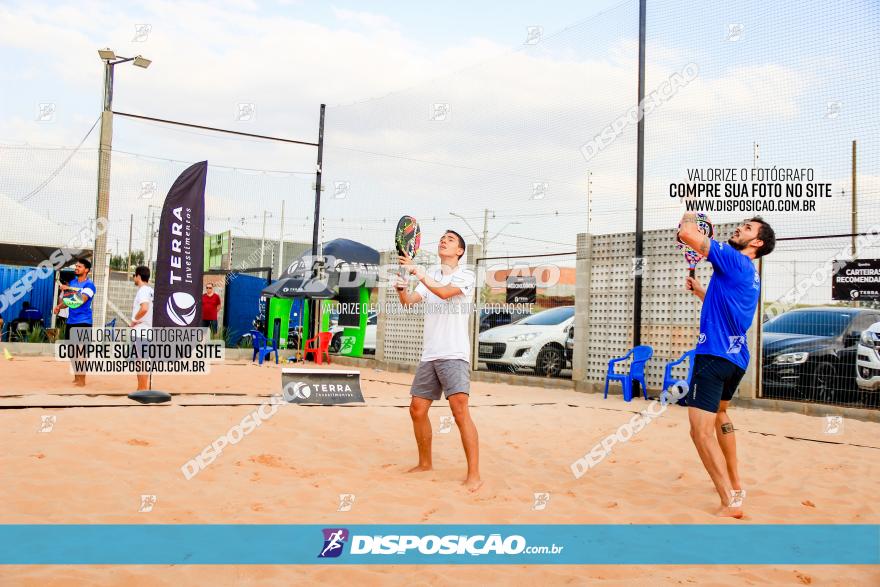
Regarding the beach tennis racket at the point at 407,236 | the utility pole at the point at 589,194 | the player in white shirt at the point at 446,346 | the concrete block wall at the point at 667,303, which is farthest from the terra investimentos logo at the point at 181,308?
the concrete block wall at the point at 667,303

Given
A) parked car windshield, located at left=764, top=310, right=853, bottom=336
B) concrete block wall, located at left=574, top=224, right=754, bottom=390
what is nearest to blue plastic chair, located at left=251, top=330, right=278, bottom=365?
concrete block wall, located at left=574, top=224, right=754, bottom=390

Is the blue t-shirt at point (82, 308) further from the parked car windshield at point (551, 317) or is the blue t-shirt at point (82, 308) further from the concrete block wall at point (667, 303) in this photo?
the concrete block wall at point (667, 303)

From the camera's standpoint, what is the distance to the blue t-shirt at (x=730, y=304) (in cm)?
411

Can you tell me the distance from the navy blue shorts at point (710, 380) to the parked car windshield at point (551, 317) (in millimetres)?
7836

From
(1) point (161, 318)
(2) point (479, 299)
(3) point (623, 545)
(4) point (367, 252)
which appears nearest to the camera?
(3) point (623, 545)

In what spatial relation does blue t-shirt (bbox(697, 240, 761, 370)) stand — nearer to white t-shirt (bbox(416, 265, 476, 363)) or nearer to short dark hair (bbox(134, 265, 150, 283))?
white t-shirt (bbox(416, 265, 476, 363))

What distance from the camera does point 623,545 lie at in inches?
135

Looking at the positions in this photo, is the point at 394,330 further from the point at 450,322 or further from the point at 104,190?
the point at 450,322

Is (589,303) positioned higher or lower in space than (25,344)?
higher

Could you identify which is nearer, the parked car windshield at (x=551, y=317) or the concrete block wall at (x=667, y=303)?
the concrete block wall at (x=667, y=303)

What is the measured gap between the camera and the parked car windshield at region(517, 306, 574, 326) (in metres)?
12.1
